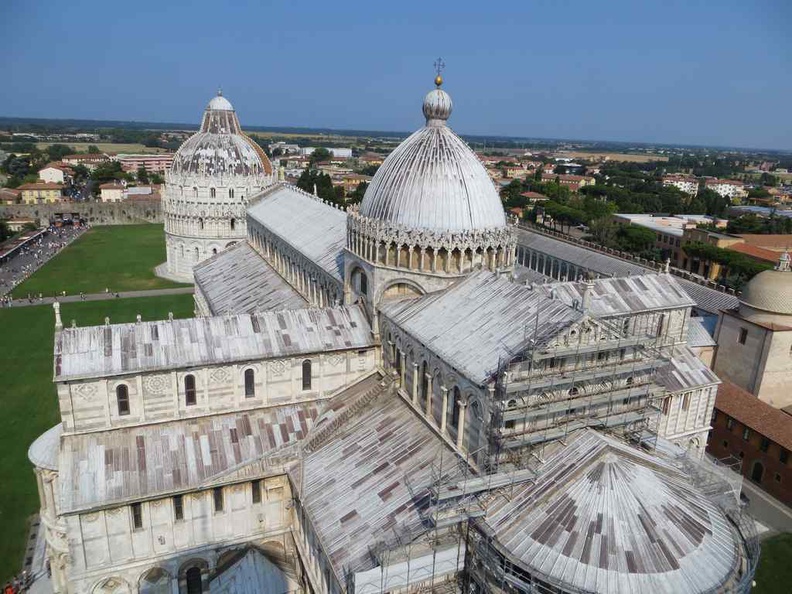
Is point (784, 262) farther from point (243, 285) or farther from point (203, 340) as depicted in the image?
point (243, 285)

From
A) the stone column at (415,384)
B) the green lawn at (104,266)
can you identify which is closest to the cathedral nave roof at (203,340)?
the stone column at (415,384)

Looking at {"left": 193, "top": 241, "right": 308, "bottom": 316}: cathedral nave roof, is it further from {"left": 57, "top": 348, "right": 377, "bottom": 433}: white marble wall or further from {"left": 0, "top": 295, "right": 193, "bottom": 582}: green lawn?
{"left": 57, "top": 348, "right": 377, "bottom": 433}: white marble wall

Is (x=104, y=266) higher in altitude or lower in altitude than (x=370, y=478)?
lower

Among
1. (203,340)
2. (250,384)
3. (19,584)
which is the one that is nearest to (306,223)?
(203,340)

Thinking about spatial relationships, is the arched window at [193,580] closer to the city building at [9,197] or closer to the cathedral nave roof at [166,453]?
the cathedral nave roof at [166,453]

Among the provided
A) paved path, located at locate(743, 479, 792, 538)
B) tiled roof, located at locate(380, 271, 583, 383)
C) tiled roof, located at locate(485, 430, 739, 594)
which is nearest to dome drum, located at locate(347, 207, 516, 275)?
tiled roof, located at locate(380, 271, 583, 383)

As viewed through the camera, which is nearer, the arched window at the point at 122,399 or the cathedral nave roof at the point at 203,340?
the cathedral nave roof at the point at 203,340

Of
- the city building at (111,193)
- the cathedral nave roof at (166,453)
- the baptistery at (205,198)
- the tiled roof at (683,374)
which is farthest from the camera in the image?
the city building at (111,193)

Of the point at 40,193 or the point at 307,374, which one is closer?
the point at 307,374
